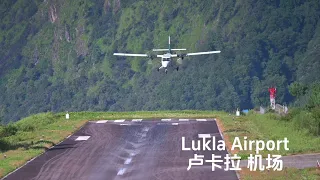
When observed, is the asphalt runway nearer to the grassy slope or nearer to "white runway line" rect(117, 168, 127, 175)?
"white runway line" rect(117, 168, 127, 175)

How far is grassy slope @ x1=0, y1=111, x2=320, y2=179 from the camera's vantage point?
39088mm

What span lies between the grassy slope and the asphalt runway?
848 millimetres

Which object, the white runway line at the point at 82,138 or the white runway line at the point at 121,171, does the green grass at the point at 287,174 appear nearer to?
the white runway line at the point at 121,171

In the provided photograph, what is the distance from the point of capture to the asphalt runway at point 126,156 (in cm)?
3359

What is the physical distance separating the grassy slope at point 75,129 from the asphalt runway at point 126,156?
85 cm

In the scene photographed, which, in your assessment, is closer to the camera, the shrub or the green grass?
the green grass

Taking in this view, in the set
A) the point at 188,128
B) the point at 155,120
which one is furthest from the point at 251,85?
the point at 188,128

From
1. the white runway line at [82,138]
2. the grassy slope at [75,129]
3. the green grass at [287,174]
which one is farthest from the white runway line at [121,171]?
the white runway line at [82,138]

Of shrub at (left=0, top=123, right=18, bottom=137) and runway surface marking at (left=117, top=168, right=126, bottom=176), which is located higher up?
runway surface marking at (left=117, top=168, right=126, bottom=176)

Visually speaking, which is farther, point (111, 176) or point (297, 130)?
point (297, 130)

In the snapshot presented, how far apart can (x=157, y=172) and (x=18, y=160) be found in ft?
27.7

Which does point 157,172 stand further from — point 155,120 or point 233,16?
point 233,16

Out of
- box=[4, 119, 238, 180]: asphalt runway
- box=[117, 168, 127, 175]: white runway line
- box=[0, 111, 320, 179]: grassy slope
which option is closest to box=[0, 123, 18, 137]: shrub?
box=[0, 111, 320, 179]: grassy slope

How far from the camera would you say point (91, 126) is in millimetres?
60250
